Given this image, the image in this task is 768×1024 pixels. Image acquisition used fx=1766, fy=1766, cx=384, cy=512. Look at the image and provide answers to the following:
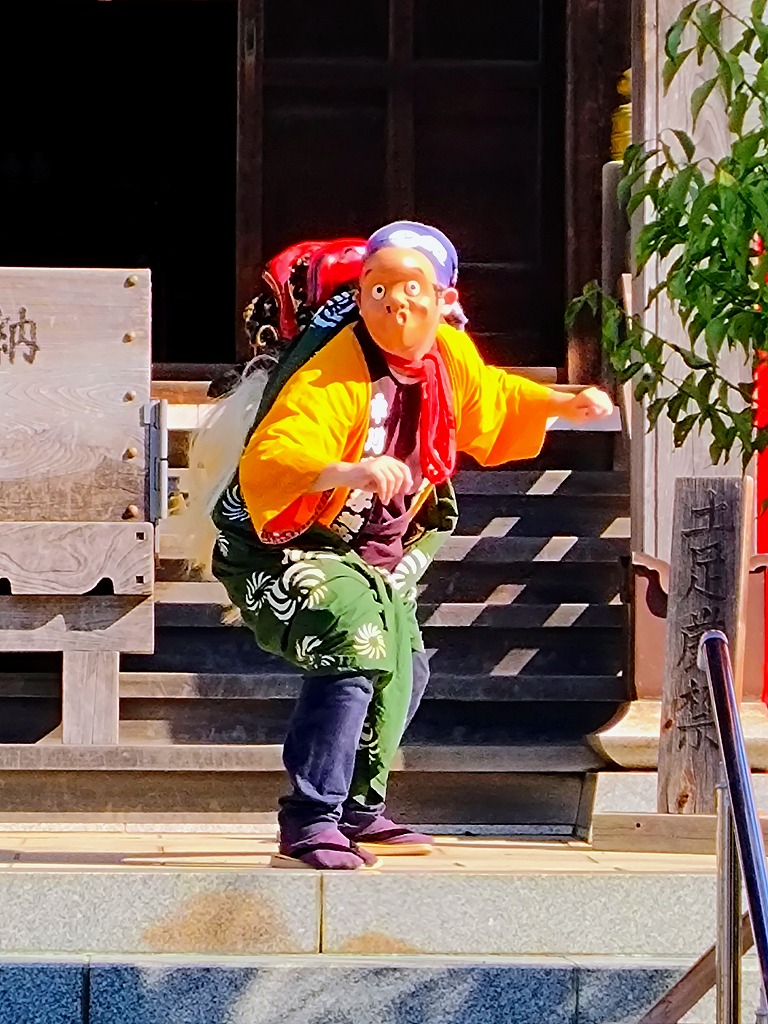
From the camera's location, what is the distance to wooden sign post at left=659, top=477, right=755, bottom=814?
191 inches

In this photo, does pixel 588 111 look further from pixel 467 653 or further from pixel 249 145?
pixel 467 653

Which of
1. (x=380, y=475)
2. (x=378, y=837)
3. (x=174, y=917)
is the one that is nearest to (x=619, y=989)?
(x=378, y=837)

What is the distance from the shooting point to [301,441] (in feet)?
12.7

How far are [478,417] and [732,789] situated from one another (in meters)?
1.38

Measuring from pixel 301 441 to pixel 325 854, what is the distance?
942 millimetres

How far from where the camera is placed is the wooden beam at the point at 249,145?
7.75 meters

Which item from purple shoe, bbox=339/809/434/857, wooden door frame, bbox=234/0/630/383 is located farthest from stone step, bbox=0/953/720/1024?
wooden door frame, bbox=234/0/630/383

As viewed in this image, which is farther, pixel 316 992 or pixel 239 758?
pixel 239 758

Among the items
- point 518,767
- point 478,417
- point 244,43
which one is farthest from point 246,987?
point 244,43

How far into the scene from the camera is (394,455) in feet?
13.5

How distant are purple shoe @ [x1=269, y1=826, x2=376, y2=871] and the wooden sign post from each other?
3.67ft

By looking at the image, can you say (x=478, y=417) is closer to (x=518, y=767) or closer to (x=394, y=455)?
(x=394, y=455)

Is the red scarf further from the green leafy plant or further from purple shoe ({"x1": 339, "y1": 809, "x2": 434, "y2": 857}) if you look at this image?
purple shoe ({"x1": 339, "y1": 809, "x2": 434, "y2": 857})

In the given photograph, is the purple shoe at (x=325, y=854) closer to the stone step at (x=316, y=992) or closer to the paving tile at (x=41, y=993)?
the stone step at (x=316, y=992)
